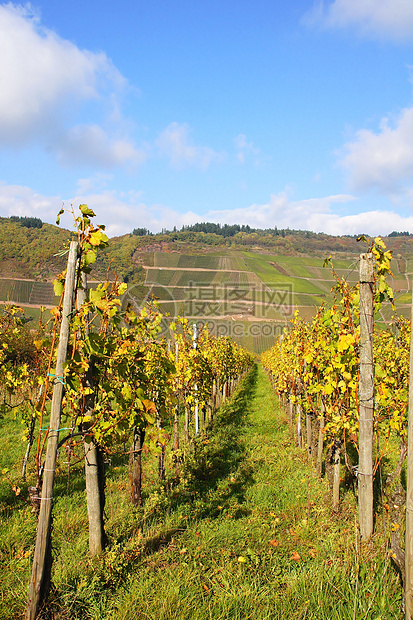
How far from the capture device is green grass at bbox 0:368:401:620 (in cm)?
324

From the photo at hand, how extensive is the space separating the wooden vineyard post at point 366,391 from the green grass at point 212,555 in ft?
1.11

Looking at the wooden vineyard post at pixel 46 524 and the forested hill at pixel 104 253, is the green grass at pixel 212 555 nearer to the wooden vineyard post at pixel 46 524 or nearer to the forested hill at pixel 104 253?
the wooden vineyard post at pixel 46 524

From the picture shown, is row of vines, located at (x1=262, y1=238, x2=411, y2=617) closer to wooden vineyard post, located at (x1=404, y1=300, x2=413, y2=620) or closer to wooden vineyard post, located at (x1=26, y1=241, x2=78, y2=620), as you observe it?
wooden vineyard post, located at (x1=404, y1=300, x2=413, y2=620)

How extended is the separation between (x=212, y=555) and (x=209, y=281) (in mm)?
87308

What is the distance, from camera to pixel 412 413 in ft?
8.60

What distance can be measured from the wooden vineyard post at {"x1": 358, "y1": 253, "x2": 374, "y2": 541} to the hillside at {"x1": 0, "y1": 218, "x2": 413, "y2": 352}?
168 feet

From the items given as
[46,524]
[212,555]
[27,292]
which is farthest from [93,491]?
[27,292]

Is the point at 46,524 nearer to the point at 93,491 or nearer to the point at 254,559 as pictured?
the point at 93,491

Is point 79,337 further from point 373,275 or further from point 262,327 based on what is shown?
point 262,327

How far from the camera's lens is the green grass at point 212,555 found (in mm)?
3242

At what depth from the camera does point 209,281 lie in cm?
9112

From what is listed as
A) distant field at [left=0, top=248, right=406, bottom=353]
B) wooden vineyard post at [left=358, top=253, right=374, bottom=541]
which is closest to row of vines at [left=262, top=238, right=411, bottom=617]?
wooden vineyard post at [left=358, top=253, right=374, bottom=541]

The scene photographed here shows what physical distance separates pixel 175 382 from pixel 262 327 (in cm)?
6073

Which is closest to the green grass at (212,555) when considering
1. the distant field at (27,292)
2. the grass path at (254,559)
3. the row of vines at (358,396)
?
the grass path at (254,559)
